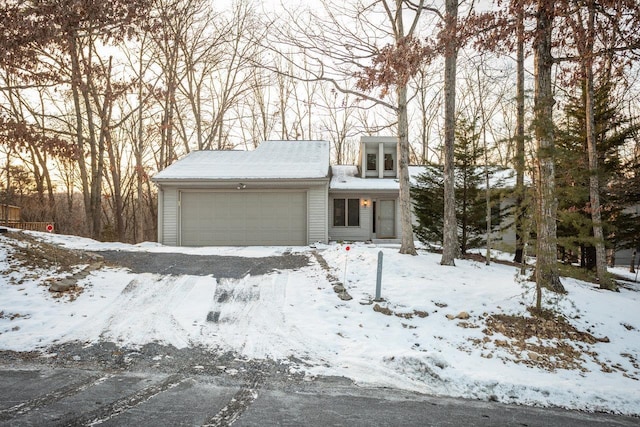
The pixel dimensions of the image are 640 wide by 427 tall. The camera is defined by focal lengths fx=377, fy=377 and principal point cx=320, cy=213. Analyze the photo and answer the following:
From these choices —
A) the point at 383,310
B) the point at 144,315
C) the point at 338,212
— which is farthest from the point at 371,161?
the point at 144,315

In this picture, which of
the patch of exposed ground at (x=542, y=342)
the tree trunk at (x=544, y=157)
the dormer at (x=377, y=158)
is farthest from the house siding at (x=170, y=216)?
the tree trunk at (x=544, y=157)

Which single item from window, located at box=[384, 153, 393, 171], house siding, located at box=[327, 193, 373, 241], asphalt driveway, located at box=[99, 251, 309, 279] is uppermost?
window, located at box=[384, 153, 393, 171]

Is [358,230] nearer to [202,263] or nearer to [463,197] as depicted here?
[463,197]

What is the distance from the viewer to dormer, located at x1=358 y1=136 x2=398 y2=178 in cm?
1897

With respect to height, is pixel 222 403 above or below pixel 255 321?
below

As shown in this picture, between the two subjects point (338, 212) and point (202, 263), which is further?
point (338, 212)

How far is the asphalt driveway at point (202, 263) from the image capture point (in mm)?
9133

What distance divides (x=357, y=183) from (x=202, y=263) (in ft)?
31.7

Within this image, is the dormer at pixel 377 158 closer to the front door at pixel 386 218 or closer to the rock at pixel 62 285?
the front door at pixel 386 218

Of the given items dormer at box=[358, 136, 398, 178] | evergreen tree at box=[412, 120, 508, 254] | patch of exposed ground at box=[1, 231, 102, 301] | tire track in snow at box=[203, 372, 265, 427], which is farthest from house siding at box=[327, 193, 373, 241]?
tire track in snow at box=[203, 372, 265, 427]

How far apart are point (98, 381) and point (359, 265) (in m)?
6.26

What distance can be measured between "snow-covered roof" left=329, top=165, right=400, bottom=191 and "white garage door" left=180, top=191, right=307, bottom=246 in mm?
2966

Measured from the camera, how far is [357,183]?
707 inches

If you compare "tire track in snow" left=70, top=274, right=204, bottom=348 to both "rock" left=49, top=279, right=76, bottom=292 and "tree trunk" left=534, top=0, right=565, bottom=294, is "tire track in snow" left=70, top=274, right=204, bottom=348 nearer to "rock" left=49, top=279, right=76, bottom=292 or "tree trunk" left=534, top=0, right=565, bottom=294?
"rock" left=49, top=279, right=76, bottom=292
